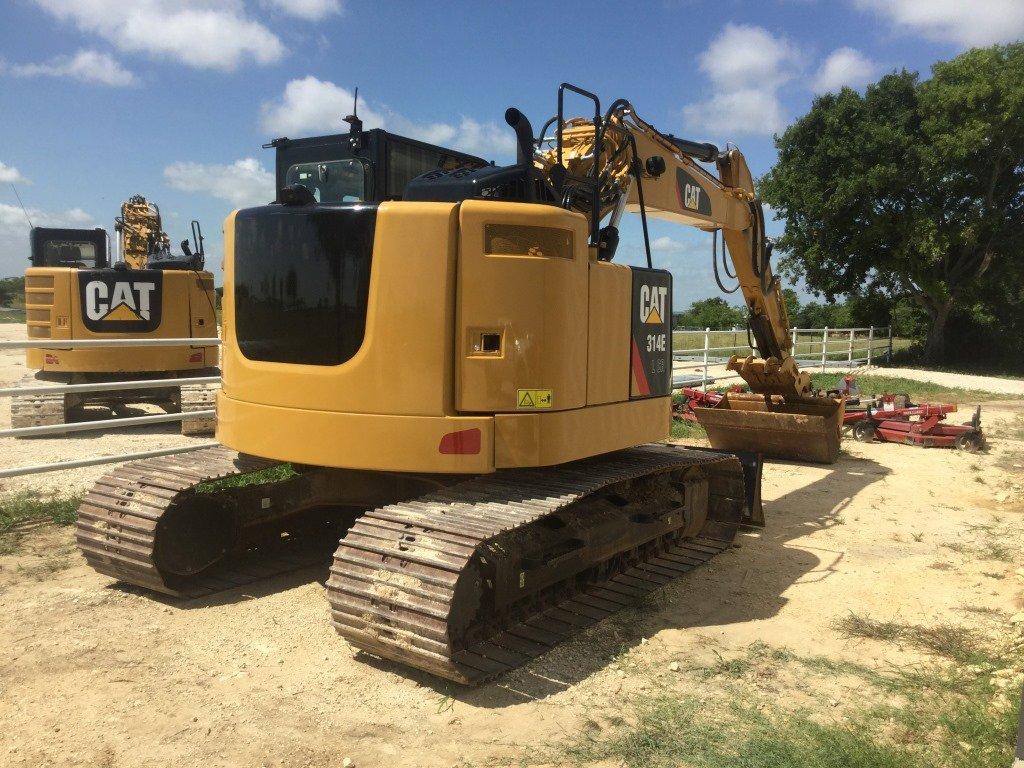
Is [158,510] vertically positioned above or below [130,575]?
above

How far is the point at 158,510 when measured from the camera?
5.00m

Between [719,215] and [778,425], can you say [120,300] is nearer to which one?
[719,215]

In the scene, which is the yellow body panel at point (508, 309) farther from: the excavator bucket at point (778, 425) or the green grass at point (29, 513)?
the excavator bucket at point (778, 425)

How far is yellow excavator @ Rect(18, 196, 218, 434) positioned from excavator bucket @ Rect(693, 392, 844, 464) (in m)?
6.52

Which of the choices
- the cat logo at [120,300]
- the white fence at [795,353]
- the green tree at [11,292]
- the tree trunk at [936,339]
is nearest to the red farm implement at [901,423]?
the white fence at [795,353]

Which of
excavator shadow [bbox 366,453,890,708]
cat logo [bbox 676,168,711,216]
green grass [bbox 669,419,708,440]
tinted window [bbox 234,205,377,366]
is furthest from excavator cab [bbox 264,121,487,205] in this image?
green grass [bbox 669,419,708,440]

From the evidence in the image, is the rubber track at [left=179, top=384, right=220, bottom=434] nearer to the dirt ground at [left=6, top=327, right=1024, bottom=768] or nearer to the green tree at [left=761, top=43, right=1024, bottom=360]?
the dirt ground at [left=6, top=327, right=1024, bottom=768]

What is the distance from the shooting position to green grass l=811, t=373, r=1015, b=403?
18.7 metres

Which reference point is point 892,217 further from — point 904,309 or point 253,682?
point 253,682

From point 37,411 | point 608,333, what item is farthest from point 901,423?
point 37,411

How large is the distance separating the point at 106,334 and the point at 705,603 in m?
9.25

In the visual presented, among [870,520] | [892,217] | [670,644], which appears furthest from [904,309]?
[670,644]

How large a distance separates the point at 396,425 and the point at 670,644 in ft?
6.25

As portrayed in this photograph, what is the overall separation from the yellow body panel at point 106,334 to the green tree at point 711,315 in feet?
129
